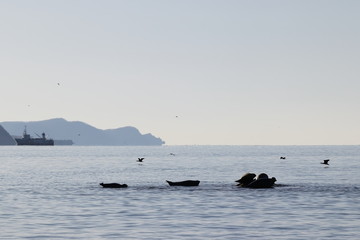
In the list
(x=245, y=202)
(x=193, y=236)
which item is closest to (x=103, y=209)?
(x=245, y=202)

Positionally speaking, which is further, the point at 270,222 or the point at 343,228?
the point at 270,222

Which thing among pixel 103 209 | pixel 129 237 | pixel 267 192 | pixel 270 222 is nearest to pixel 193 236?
pixel 129 237

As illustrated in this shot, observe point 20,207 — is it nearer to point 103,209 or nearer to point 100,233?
point 103,209

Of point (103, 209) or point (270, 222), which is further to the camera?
point (103, 209)

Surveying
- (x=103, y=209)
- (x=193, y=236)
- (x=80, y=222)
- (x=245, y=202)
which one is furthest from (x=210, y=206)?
(x=193, y=236)

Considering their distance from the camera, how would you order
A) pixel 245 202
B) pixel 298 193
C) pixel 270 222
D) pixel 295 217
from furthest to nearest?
pixel 298 193, pixel 245 202, pixel 295 217, pixel 270 222

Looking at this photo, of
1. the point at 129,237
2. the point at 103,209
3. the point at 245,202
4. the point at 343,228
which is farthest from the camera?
the point at 245,202

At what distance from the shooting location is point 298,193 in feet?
236

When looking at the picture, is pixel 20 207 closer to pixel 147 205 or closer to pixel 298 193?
pixel 147 205

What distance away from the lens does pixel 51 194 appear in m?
72.6

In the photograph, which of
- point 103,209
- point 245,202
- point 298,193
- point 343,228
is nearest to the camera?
point 343,228

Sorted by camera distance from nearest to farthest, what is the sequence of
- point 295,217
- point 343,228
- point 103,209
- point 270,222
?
point 343,228 < point 270,222 < point 295,217 < point 103,209

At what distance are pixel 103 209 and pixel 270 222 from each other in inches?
590

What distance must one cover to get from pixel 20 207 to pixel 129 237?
20932 millimetres
